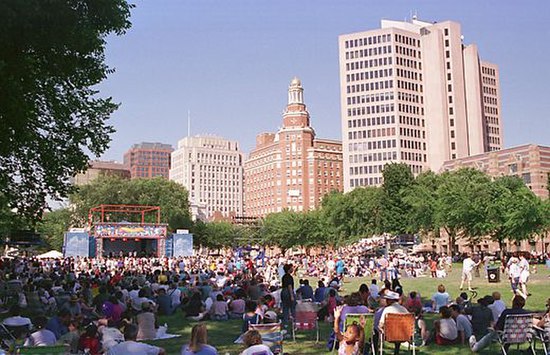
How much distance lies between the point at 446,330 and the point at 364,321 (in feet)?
10.6

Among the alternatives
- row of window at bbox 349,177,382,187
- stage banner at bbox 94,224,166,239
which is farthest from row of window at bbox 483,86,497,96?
stage banner at bbox 94,224,166,239


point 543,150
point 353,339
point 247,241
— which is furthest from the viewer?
point 247,241

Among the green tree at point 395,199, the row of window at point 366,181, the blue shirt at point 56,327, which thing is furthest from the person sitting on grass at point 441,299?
the row of window at point 366,181

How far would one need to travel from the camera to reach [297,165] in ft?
535

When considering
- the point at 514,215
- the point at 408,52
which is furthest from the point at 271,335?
the point at 408,52

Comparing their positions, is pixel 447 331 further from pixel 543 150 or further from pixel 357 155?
pixel 357 155

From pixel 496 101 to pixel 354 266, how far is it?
117 meters

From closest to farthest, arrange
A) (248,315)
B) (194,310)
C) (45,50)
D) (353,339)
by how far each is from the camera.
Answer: (353,339) < (248,315) < (45,50) < (194,310)

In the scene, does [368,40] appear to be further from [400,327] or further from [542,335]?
[400,327]

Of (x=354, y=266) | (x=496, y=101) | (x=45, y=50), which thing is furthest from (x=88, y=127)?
(x=496, y=101)

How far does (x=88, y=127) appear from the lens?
76.1 feet

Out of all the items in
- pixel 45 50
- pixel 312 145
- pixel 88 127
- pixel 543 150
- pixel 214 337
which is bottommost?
pixel 214 337

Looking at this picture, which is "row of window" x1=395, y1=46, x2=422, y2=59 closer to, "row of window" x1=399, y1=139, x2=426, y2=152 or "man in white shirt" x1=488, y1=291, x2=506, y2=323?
"row of window" x1=399, y1=139, x2=426, y2=152

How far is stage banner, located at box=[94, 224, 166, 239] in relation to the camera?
226 feet
